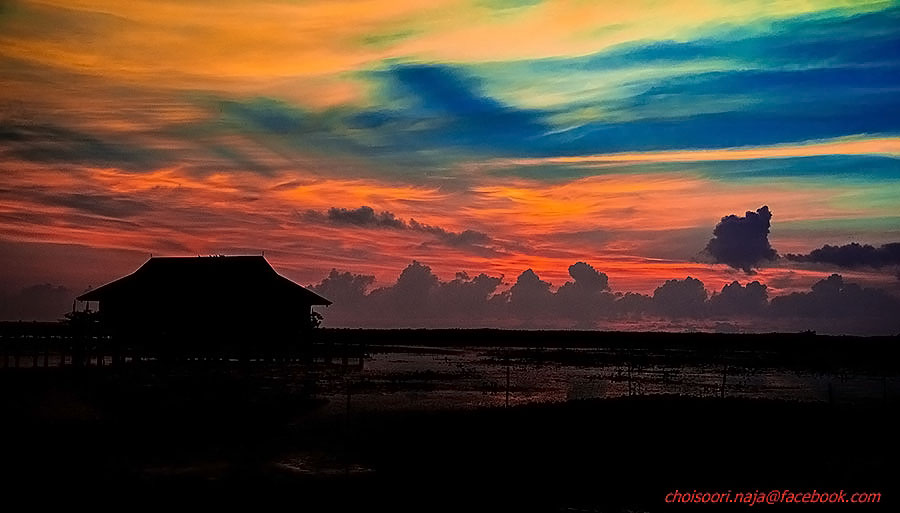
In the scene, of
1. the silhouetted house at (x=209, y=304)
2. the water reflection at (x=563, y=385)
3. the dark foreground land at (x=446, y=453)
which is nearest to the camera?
the dark foreground land at (x=446, y=453)

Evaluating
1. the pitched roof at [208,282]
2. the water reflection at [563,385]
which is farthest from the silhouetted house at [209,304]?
the water reflection at [563,385]

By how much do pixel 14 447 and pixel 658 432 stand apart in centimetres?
1856

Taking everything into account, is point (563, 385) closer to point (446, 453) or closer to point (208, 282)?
point (208, 282)

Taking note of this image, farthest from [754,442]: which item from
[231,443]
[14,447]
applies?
[14,447]

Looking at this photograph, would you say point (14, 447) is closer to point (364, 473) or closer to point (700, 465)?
point (364, 473)

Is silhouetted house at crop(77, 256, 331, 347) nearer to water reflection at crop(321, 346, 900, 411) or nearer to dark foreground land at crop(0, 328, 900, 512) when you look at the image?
water reflection at crop(321, 346, 900, 411)

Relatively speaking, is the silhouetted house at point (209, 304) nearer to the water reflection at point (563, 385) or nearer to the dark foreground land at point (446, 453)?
the water reflection at point (563, 385)

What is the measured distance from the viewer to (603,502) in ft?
55.5

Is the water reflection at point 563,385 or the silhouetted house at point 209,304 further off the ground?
the silhouetted house at point 209,304

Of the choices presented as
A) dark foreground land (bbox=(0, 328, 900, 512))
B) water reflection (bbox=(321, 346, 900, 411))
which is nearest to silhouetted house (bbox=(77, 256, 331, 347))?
water reflection (bbox=(321, 346, 900, 411))

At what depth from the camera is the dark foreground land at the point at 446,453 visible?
1723cm

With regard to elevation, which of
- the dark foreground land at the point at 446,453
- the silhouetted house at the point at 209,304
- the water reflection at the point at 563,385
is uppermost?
the silhouetted house at the point at 209,304

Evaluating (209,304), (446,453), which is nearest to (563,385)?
(209,304)

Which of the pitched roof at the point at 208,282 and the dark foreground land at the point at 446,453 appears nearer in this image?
the dark foreground land at the point at 446,453
